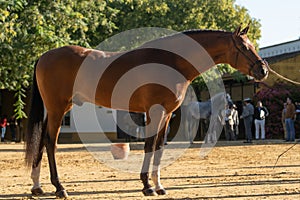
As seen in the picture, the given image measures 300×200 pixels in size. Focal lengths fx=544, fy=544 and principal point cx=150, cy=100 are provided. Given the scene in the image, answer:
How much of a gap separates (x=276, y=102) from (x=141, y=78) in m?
23.1

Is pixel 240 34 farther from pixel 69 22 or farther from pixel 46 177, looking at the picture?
pixel 69 22

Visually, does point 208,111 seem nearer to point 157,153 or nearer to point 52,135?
point 157,153

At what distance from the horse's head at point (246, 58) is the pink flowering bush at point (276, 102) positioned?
22133 millimetres

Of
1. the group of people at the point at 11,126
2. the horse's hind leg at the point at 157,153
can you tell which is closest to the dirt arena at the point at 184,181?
the horse's hind leg at the point at 157,153

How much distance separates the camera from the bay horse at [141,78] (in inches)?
290

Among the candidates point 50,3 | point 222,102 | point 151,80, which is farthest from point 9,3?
point 222,102

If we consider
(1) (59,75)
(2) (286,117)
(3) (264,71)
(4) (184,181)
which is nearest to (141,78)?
(1) (59,75)

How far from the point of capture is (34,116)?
7953 mm

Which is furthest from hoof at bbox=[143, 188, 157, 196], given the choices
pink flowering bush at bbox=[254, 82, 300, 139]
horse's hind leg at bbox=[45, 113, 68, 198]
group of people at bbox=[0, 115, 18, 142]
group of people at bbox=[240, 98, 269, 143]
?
group of people at bbox=[0, 115, 18, 142]

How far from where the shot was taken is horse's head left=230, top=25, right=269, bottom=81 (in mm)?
7363

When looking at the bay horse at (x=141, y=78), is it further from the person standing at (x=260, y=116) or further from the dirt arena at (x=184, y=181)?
the person standing at (x=260, y=116)

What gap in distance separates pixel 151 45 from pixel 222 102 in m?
16.1

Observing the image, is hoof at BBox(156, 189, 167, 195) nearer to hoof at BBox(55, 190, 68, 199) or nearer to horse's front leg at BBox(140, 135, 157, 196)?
A: horse's front leg at BBox(140, 135, 157, 196)

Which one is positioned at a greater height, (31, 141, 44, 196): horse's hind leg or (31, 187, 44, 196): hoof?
(31, 141, 44, 196): horse's hind leg
